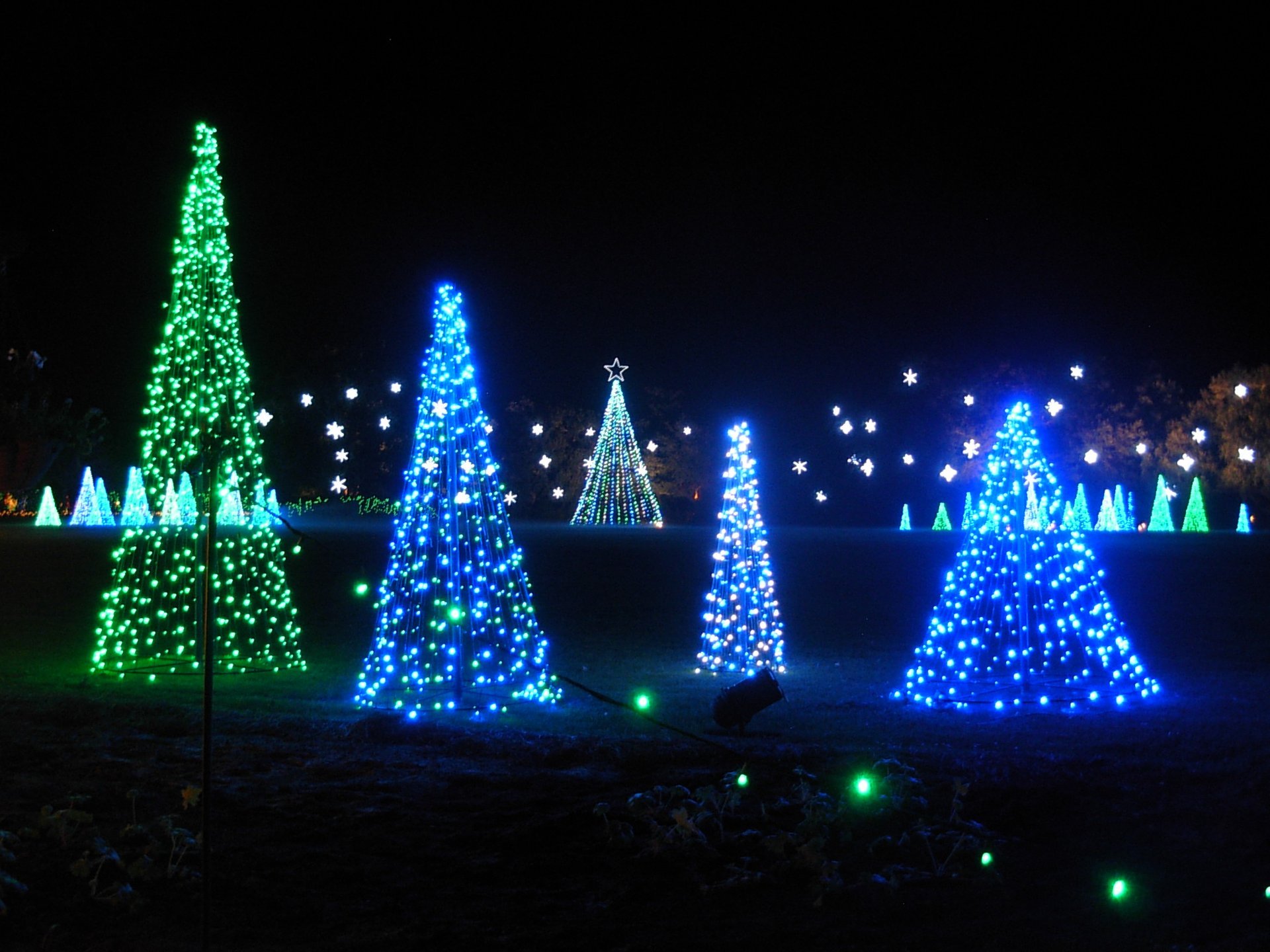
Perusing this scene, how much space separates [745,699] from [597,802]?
2.49m

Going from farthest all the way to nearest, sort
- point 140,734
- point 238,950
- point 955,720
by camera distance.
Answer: point 955,720, point 140,734, point 238,950

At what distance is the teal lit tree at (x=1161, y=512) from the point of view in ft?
154

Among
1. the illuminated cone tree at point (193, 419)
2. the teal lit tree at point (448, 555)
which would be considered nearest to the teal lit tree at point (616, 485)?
the illuminated cone tree at point (193, 419)

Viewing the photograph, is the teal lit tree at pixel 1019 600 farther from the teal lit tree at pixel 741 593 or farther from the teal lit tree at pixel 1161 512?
the teal lit tree at pixel 1161 512

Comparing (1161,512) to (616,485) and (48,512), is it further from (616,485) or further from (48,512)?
(48,512)

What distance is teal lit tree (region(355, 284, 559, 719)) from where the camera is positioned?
10.9 m

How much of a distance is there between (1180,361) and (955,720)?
46.4m

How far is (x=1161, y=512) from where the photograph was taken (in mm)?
47438

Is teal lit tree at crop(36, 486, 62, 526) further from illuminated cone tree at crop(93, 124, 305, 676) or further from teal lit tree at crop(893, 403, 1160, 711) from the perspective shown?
teal lit tree at crop(893, 403, 1160, 711)

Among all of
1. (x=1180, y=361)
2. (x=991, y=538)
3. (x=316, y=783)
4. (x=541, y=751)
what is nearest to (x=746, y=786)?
(x=541, y=751)

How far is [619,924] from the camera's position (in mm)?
4867

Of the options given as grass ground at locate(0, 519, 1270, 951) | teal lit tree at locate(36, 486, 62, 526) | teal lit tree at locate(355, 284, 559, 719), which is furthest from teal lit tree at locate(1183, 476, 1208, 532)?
teal lit tree at locate(355, 284, 559, 719)

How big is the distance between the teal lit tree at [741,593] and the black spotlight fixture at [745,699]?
377cm

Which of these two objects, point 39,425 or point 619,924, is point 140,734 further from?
point 39,425
